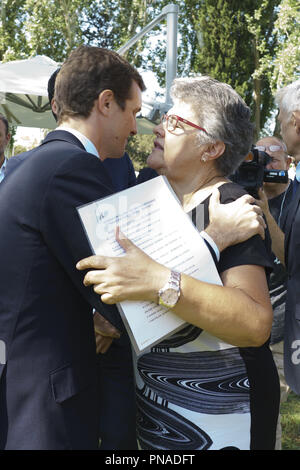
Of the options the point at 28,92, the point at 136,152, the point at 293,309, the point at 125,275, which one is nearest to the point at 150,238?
the point at 125,275

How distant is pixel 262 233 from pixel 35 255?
0.72m

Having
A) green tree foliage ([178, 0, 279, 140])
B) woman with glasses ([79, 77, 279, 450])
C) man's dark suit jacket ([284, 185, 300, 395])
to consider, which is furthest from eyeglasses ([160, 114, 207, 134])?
green tree foliage ([178, 0, 279, 140])

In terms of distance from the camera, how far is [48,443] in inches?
55.1

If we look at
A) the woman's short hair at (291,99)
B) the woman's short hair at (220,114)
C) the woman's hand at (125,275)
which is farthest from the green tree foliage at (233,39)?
the woman's hand at (125,275)

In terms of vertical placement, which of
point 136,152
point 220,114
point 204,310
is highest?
point 220,114

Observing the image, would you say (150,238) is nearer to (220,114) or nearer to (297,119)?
(220,114)

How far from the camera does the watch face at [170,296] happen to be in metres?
1.34

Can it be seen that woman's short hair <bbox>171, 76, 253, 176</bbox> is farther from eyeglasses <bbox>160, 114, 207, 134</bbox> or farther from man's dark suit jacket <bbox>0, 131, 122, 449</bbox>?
man's dark suit jacket <bbox>0, 131, 122, 449</bbox>

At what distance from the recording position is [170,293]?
1.35 metres

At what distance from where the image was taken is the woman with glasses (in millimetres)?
1358

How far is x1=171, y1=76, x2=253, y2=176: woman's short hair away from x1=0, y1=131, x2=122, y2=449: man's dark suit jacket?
0.62m

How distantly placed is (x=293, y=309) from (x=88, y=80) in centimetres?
161

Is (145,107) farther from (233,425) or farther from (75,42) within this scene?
(75,42)

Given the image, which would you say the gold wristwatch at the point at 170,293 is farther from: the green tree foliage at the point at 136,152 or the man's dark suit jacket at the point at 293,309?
the green tree foliage at the point at 136,152
